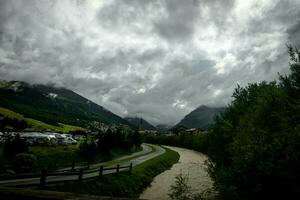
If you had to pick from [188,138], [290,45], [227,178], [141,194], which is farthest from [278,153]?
[188,138]

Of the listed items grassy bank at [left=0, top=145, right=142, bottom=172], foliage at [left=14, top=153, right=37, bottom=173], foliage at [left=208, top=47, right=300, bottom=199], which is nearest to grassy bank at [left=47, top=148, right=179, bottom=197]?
grassy bank at [left=0, top=145, right=142, bottom=172]

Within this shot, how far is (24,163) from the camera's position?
3756 centimetres

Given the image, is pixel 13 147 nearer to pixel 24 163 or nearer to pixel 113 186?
pixel 24 163

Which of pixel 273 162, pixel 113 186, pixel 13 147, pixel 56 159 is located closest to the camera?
pixel 273 162

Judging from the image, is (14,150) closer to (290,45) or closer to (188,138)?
(290,45)

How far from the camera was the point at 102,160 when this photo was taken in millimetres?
64250

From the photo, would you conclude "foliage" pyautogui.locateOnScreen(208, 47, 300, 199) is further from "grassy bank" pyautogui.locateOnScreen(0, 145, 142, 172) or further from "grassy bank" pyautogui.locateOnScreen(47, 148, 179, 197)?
"grassy bank" pyautogui.locateOnScreen(0, 145, 142, 172)

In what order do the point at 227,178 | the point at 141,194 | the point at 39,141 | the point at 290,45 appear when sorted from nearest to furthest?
the point at 227,178, the point at 290,45, the point at 141,194, the point at 39,141

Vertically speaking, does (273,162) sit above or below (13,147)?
below

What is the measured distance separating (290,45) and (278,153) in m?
8.97

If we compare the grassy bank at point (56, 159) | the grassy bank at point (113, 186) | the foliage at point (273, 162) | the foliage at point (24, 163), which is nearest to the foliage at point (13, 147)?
the grassy bank at point (56, 159)

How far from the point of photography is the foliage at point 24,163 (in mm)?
36812

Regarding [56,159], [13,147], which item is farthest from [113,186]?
[56,159]

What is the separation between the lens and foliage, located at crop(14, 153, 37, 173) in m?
36.8
